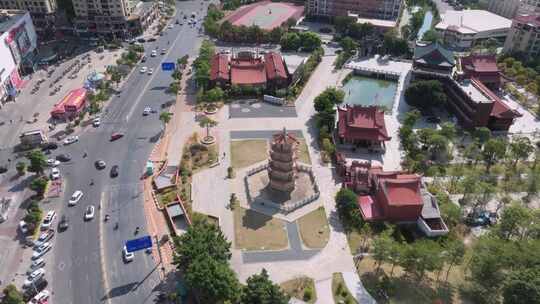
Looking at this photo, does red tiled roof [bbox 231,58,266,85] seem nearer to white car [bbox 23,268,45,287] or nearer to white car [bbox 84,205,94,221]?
white car [bbox 84,205,94,221]

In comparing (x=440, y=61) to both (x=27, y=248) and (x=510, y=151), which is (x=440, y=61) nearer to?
(x=510, y=151)

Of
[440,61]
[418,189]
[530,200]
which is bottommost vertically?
[530,200]

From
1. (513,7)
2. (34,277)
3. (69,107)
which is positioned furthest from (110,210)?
(513,7)

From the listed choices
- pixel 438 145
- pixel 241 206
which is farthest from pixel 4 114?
pixel 438 145

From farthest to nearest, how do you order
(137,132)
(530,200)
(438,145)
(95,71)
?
(95,71), (137,132), (438,145), (530,200)

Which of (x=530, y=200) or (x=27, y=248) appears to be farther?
(x=530, y=200)

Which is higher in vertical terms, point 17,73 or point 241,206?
point 17,73

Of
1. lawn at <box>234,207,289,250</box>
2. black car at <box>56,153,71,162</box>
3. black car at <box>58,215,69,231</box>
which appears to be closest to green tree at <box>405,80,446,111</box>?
lawn at <box>234,207,289,250</box>
